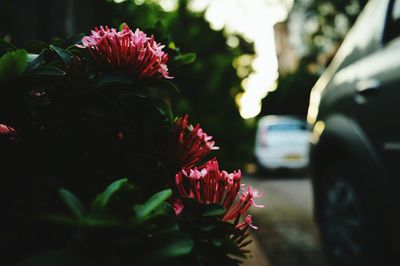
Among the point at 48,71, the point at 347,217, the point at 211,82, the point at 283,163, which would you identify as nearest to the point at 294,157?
the point at 283,163

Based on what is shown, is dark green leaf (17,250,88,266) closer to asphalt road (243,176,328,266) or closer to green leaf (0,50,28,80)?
green leaf (0,50,28,80)

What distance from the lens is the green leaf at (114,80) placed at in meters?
0.93

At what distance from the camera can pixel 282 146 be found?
13.1m

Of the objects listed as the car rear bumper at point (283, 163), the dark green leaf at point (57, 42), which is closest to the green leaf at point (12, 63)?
the dark green leaf at point (57, 42)

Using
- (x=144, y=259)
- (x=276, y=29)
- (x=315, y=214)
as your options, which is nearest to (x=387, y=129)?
(x=315, y=214)

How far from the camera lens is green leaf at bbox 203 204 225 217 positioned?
85cm

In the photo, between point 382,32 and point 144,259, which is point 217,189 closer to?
point 144,259

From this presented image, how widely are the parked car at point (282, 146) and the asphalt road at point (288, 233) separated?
477 cm

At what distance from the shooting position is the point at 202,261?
2.70 feet

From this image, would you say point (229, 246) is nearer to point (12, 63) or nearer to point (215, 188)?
point (215, 188)

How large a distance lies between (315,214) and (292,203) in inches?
148

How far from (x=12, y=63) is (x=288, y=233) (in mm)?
4453

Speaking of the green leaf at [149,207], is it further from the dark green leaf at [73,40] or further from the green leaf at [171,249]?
the dark green leaf at [73,40]

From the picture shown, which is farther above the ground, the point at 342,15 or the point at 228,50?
the point at 342,15
